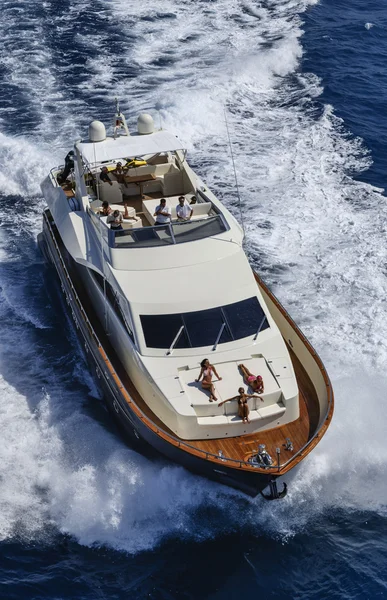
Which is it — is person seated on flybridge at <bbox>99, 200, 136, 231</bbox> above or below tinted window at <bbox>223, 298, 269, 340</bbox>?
above

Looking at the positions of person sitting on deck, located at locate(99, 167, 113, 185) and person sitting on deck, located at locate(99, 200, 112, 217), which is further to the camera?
person sitting on deck, located at locate(99, 167, 113, 185)

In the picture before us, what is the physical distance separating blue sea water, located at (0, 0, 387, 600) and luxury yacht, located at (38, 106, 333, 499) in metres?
1.04

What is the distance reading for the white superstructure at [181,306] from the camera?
1407cm

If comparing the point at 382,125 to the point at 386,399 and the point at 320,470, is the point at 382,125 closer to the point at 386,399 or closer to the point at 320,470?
the point at 386,399

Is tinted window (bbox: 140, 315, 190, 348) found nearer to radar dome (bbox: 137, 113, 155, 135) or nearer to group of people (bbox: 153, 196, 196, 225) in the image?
group of people (bbox: 153, 196, 196, 225)

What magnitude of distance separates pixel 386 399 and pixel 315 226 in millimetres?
7359

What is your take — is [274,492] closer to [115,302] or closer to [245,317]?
[245,317]

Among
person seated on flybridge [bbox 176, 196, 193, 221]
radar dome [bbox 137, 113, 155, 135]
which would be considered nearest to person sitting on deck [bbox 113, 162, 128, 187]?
radar dome [bbox 137, 113, 155, 135]

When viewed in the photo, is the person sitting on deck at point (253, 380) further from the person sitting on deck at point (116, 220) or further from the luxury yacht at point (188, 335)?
the person sitting on deck at point (116, 220)

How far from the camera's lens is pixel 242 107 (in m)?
28.1

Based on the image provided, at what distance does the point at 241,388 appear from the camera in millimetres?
13766

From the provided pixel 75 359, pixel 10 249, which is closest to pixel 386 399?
pixel 75 359

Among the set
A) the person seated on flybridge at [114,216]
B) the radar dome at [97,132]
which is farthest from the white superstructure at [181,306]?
the radar dome at [97,132]

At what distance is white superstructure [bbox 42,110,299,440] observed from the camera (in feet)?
46.2
